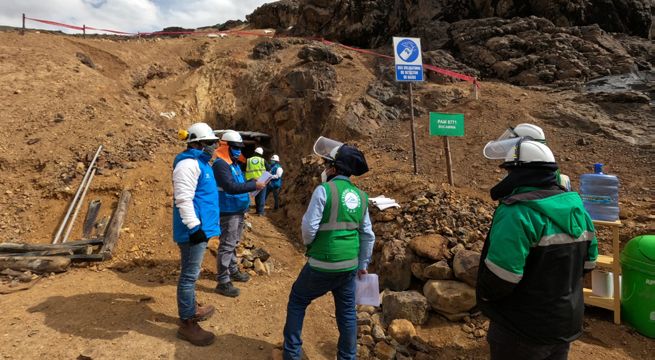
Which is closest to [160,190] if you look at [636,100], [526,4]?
[636,100]

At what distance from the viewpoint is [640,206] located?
5.77 metres

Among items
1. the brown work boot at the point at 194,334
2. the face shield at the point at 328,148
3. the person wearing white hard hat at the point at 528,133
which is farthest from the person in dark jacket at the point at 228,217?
the person wearing white hard hat at the point at 528,133

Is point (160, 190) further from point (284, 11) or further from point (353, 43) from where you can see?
point (284, 11)

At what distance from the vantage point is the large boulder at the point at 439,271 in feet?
14.4

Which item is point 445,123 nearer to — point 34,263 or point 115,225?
point 115,225

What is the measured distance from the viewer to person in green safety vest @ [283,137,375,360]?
8.97 ft

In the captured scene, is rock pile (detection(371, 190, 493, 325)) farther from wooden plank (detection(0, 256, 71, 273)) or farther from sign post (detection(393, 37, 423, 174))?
wooden plank (detection(0, 256, 71, 273))

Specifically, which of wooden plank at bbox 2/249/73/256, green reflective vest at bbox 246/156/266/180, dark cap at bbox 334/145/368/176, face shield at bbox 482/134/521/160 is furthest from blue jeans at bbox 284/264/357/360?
green reflective vest at bbox 246/156/266/180

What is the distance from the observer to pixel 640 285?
346cm

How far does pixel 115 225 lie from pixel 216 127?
32.0ft

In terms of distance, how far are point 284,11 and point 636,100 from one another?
73.5ft

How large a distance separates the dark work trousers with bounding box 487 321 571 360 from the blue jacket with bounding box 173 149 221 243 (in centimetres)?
255

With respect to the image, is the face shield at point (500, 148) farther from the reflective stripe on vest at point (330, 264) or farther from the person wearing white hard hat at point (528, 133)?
the reflective stripe on vest at point (330, 264)

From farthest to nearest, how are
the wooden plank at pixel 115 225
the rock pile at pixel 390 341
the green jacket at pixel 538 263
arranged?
the wooden plank at pixel 115 225 < the rock pile at pixel 390 341 < the green jacket at pixel 538 263
